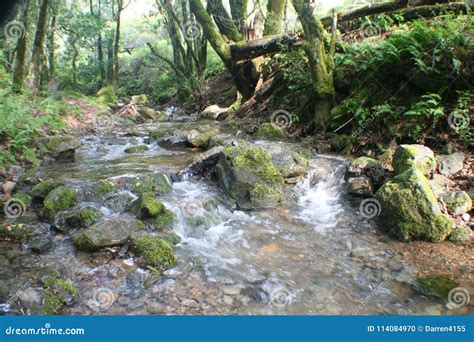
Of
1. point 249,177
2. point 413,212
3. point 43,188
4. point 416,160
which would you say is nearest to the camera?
point 413,212

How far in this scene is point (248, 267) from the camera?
4570mm

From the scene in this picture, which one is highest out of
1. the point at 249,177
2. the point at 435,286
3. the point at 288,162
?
the point at 288,162

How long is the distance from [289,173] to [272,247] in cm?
239

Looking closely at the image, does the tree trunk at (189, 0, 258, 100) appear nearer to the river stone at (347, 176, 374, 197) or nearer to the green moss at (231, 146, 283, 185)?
the green moss at (231, 146, 283, 185)

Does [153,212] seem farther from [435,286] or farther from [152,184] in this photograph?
[435,286]

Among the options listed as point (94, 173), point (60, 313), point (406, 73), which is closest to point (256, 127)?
point (406, 73)

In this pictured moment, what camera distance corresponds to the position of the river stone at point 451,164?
615 centimetres

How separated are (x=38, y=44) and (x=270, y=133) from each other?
785cm

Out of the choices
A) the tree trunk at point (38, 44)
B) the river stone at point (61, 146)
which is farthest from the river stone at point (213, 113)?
the river stone at point (61, 146)

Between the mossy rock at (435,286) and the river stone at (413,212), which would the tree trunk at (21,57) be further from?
the mossy rock at (435,286)

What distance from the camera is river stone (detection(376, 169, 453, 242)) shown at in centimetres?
497

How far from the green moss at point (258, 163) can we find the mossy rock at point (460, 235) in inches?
115

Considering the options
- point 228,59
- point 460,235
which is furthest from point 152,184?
point 228,59

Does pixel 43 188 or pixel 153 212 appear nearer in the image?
A: pixel 153 212
